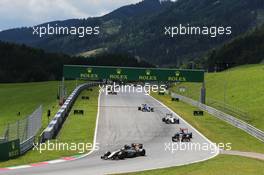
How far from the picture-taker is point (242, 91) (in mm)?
90750

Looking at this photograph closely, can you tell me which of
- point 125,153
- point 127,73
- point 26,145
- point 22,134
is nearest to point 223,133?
point 125,153

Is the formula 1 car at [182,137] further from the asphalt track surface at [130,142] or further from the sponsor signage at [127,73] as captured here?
the sponsor signage at [127,73]

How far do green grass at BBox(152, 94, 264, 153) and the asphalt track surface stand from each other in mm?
1410

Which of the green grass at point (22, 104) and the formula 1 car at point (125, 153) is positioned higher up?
the green grass at point (22, 104)

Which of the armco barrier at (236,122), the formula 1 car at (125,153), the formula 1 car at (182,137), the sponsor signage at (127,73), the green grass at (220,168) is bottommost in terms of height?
the green grass at (220,168)

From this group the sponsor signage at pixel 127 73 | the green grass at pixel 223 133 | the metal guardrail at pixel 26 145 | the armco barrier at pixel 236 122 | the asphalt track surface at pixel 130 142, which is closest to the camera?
the asphalt track surface at pixel 130 142

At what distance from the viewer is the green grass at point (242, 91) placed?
6921 centimetres

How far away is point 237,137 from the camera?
48.9 metres

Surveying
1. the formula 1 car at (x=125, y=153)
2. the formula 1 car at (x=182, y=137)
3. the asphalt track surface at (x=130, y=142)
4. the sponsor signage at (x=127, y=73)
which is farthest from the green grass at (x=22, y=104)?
the formula 1 car at (x=125, y=153)

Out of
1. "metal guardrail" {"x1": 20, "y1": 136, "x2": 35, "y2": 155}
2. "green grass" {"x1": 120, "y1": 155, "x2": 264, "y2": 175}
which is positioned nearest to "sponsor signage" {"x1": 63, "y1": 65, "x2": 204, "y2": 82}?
"metal guardrail" {"x1": 20, "y1": 136, "x2": 35, "y2": 155}

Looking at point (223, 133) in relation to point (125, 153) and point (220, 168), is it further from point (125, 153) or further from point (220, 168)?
point (220, 168)

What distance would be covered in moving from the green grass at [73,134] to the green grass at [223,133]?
1104 centimetres

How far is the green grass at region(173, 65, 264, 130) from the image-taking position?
2725 inches

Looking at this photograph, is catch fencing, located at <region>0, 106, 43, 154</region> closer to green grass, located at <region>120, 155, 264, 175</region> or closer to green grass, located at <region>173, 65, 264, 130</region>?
green grass, located at <region>120, 155, 264, 175</region>
